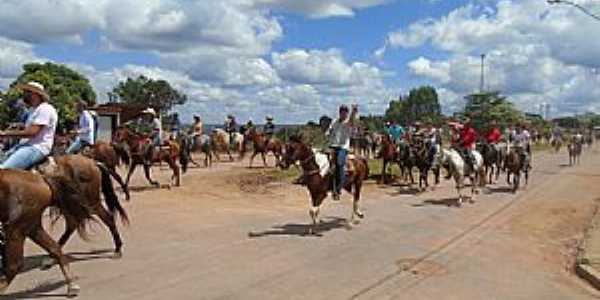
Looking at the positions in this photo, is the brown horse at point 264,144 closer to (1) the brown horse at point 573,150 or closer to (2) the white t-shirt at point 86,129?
(2) the white t-shirt at point 86,129

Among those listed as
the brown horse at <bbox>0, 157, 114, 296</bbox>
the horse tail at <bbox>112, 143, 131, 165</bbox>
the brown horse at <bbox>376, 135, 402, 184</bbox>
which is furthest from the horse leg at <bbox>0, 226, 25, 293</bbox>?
the brown horse at <bbox>376, 135, 402, 184</bbox>

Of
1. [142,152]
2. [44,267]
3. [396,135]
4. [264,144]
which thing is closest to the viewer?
[44,267]

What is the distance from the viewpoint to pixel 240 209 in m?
18.0

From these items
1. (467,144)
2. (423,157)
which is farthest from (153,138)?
(467,144)

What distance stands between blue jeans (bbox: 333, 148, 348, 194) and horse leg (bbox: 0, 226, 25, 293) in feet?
25.2

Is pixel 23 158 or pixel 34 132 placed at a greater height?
pixel 34 132

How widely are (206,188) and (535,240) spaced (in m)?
10.8

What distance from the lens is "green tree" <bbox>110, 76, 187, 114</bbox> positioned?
66625mm

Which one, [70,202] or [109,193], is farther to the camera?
[109,193]

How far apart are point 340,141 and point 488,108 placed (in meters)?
89.9

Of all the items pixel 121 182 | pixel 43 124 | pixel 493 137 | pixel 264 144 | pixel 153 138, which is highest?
pixel 43 124

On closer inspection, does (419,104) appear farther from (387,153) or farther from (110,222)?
(110,222)

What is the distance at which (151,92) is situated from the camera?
6700 centimetres

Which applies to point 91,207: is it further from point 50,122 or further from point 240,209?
point 240,209
